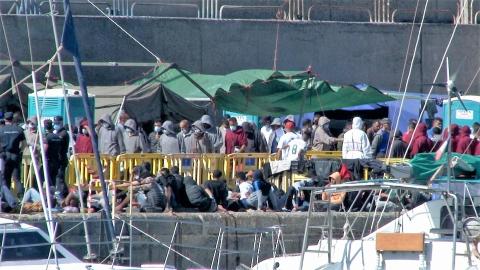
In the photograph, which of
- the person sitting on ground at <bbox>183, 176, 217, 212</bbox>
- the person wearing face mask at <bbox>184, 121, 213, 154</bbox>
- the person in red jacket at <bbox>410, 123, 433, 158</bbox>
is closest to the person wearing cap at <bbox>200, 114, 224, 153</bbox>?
the person wearing face mask at <bbox>184, 121, 213, 154</bbox>

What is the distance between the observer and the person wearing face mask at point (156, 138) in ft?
83.7

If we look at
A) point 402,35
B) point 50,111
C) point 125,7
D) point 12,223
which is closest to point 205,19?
point 125,7

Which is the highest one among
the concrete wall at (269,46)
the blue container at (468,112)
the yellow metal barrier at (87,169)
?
the concrete wall at (269,46)

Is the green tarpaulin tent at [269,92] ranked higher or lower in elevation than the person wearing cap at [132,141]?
higher

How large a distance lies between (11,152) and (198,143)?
11.2 ft

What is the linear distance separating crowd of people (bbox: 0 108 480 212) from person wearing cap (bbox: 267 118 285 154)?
18 mm

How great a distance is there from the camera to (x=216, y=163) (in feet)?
78.6

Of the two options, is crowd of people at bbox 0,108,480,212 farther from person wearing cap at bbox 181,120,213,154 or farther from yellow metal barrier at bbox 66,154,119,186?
yellow metal barrier at bbox 66,154,119,186

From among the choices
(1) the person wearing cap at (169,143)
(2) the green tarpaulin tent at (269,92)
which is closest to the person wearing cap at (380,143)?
(2) the green tarpaulin tent at (269,92)

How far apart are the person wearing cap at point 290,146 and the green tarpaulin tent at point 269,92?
4217 millimetres

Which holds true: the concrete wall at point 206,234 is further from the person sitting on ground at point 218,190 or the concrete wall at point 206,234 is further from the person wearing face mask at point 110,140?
the person wearing face mask at point 110,140

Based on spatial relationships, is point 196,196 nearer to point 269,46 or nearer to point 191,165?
point 191,165

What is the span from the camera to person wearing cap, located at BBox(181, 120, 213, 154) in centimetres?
2445

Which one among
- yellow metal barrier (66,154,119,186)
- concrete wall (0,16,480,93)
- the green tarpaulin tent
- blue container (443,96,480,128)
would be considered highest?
concrete wall (0,16,480,93)
